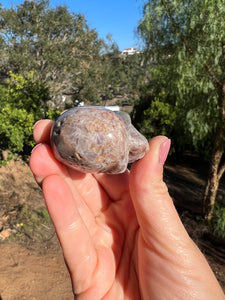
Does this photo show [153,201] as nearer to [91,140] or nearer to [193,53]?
[91,140]

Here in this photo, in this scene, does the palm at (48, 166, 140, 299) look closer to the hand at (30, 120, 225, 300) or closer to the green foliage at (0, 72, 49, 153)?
the hand at (30, 120, 225, 300)

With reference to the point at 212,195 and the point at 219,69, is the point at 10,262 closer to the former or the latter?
the point at 212,195

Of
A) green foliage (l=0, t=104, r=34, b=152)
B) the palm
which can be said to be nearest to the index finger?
the palm

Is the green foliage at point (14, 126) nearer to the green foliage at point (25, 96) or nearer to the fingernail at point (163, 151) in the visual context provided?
the green foliage at point (25, 96)

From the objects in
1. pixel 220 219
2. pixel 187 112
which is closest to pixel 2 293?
pixel 220 219

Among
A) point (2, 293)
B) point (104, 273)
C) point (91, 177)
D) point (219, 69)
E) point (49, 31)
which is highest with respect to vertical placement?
point (49, 31)

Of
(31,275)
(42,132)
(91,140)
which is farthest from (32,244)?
(91,140)

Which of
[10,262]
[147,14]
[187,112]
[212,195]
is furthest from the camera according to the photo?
[212,195]
